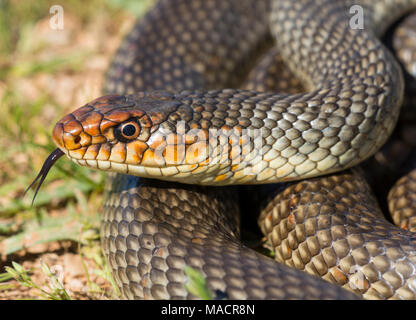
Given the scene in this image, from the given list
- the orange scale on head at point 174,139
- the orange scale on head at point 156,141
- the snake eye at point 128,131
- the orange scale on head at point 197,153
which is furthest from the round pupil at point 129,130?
the orange scale on head at point 197,153

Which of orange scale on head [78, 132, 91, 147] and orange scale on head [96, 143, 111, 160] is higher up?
orange scale on head [78, 132, 91, 147]

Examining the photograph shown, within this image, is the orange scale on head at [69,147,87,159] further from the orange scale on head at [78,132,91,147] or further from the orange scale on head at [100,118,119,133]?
the orange scale on head at [100,118,119,133]

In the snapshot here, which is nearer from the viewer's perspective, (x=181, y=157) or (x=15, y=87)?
(x=181, y=157)

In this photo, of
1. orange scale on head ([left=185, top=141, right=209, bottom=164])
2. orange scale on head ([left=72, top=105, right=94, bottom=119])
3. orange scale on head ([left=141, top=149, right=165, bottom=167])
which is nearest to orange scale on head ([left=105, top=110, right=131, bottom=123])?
orange scale on head ([left=72, top=105, right=94, bottom=119])

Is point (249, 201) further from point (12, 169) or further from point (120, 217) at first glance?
point (12, 169)

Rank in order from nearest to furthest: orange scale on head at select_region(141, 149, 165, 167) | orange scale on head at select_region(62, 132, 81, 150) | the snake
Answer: the snake
orange scale on head at select_region(62, 132, 81, 150)
orange scale on head at select_region(141, 149, 165, 167)

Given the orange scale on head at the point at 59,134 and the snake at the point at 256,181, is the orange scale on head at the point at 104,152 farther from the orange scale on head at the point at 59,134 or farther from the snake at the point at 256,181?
the orange scale on head at the point at 59,134
